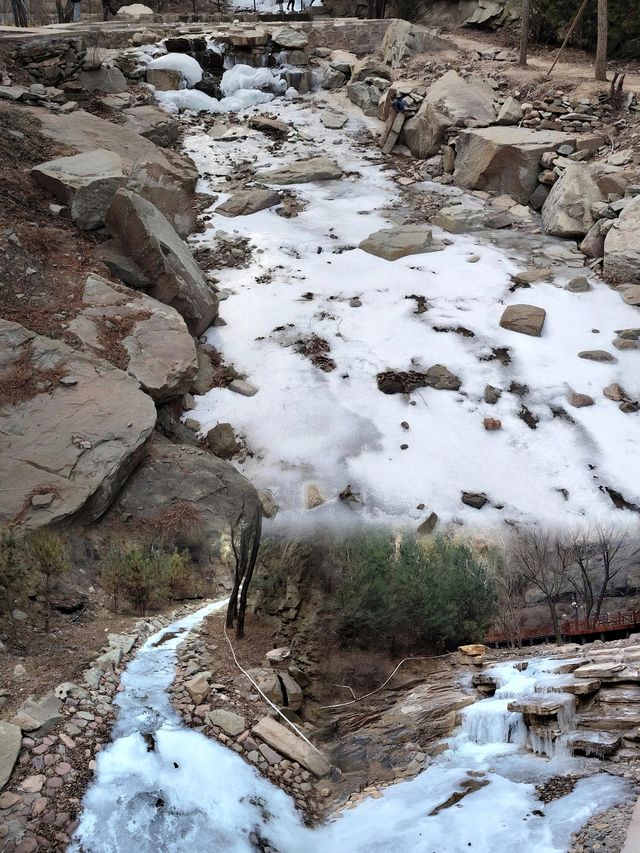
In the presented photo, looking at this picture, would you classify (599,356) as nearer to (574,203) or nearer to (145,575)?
(574,203)

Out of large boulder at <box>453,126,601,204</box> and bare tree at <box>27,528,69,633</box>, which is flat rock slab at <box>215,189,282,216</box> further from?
bare tree at <box>27,528,69,633</box>

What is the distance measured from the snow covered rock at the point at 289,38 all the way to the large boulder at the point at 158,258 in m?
12.4

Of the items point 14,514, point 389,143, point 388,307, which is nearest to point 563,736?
point 14,514

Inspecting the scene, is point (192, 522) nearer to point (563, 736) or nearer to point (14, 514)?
point (14, 514)

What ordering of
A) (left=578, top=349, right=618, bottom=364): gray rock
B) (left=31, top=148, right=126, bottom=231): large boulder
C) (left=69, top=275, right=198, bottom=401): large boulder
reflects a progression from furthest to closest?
(left=31, top=148, right=126, bottom=231): large boulder, (left=578, top=349, right=618, bottom=364): gray rock, (left=69, top=275, right=198, bottom=401): large boulder

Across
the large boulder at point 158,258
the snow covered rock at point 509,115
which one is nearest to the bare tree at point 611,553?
the large boulder at point 158,258

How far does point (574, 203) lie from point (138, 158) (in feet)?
24.0

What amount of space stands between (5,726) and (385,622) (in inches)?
88.7

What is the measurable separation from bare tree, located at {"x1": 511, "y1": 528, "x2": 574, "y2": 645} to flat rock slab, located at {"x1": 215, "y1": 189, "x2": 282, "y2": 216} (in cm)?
833

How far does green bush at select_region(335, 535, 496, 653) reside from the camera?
4430mm

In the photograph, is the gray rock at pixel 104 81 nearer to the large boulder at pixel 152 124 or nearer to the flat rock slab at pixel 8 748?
the large boulder at pixel 152 124

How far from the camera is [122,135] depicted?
479 inches

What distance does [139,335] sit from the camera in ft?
24.3

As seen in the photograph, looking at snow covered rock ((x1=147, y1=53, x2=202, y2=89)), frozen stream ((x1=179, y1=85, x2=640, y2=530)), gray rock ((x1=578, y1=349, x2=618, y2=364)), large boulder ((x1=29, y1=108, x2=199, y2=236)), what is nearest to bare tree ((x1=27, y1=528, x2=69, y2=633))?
frozen stream ((x1=179, y1=85, x2=640, y2=530))
